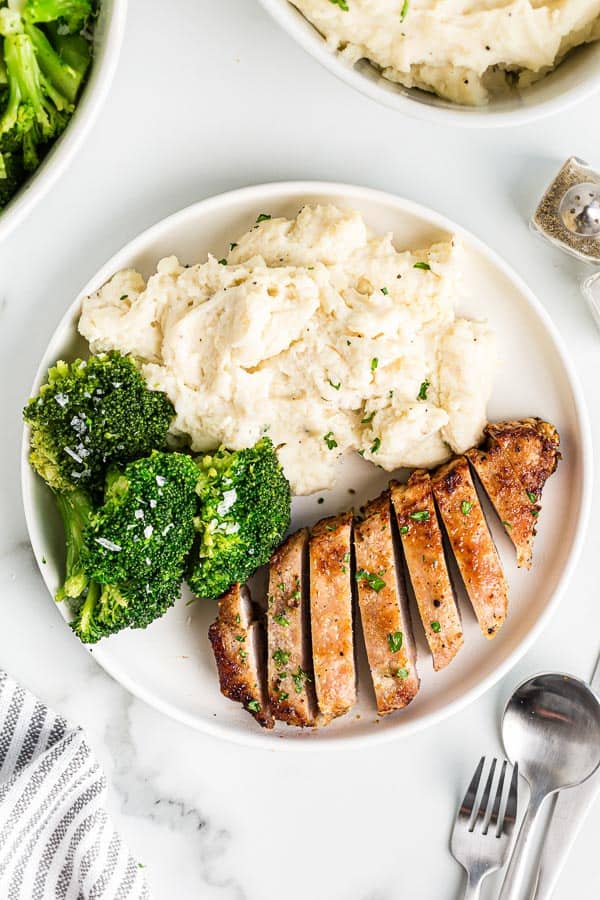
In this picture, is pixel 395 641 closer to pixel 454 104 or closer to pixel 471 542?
pixel 471 542

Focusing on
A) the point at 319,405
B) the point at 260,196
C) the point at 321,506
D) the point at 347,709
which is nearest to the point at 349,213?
the point at 260,196

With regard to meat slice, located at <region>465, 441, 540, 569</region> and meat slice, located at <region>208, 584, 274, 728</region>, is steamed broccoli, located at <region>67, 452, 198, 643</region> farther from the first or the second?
meat slice, located at <region>465, 441, 540, 569</region>

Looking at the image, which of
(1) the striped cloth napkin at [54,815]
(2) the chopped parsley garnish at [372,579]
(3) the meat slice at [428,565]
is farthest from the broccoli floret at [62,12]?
(1) the striped cloth napkin at [54,815]

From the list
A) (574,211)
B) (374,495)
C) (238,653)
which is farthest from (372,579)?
(574,211)

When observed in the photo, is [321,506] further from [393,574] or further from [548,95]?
[548,95]

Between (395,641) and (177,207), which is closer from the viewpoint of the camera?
(395,641)

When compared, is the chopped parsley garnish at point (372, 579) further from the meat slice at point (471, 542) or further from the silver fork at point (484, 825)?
the silver fork at point (484, 825)
